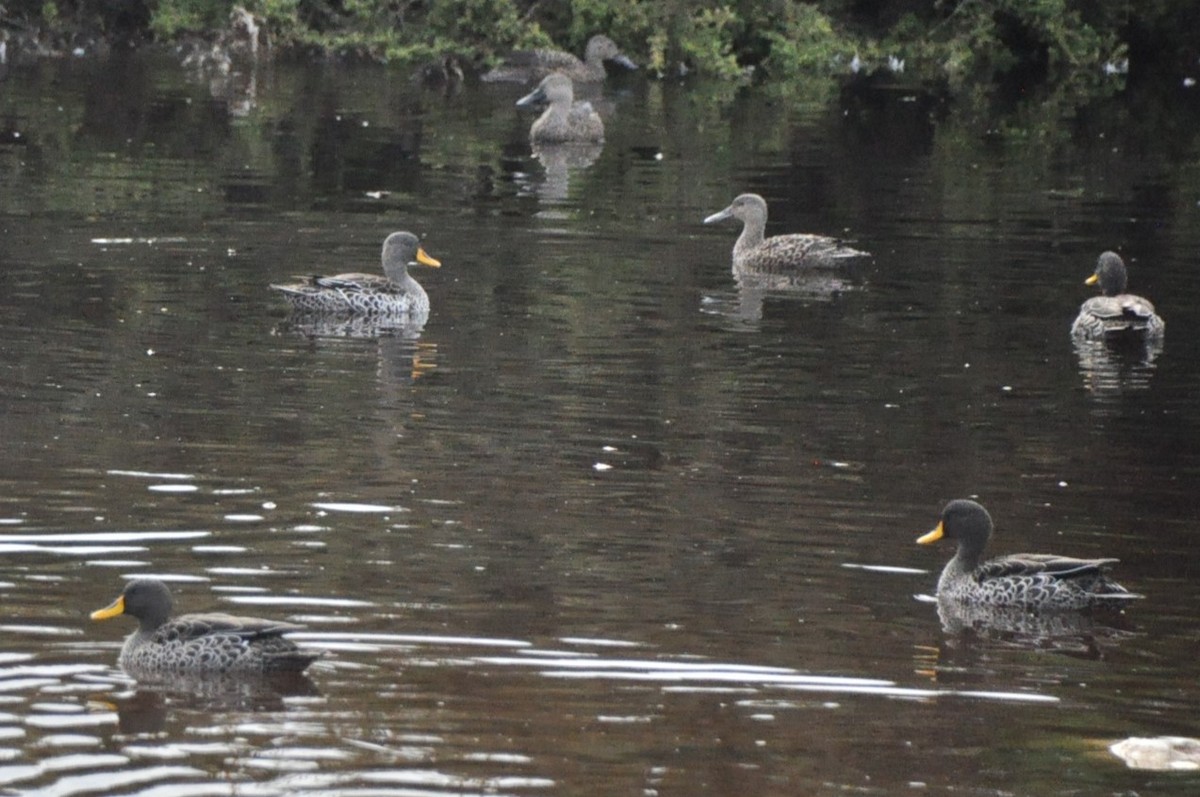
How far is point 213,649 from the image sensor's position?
30.6ft

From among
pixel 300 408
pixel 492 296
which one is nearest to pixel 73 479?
pixel 300 408

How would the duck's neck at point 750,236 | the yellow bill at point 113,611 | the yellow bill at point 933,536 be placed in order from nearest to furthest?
the yellow bill at point 113,611 < the yellow bill at point 933,536 < the duck's neck at point 750,236

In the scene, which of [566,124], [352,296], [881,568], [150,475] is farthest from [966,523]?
[566,124]

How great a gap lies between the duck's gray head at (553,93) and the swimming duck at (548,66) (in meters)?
7.73

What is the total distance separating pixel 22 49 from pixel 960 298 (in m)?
32.8

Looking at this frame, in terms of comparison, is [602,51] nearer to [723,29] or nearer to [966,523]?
[723,29]

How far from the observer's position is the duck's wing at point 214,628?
9.25m

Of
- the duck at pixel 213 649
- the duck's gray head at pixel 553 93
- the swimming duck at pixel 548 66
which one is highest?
the swimming duck at pixel 548 66

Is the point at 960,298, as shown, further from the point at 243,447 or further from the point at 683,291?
the point at 243,447

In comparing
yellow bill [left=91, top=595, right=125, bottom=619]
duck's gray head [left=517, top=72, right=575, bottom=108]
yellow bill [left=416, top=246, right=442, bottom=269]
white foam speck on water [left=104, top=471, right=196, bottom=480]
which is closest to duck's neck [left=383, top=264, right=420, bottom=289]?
yellow bill [left=416, top=246, right=442, bottom=269]

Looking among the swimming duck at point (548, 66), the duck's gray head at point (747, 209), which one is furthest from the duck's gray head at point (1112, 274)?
the swimming duck at point (548, 66)

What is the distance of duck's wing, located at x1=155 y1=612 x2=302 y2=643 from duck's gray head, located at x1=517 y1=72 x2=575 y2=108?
81.1 ft

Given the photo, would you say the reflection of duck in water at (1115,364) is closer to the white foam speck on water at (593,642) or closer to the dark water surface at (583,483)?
the dark water surface at (583,483)

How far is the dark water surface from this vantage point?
8594 millimetres
